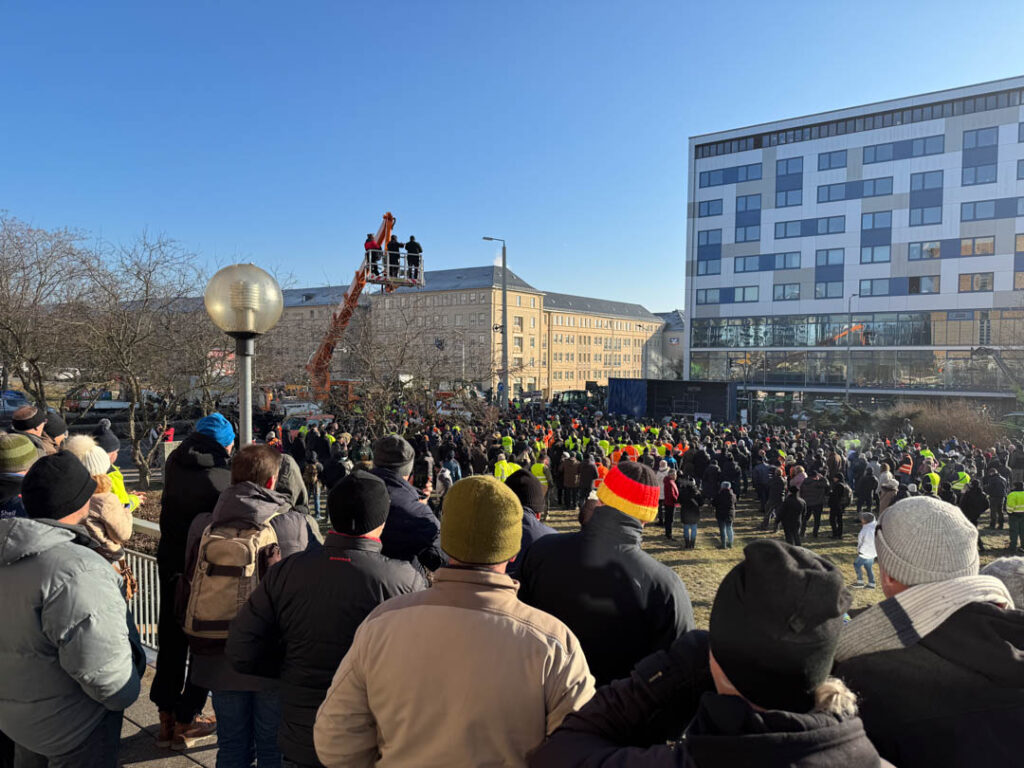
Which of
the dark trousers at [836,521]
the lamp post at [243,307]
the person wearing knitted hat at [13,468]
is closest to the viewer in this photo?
the person wearing knitted hat at [13,468]

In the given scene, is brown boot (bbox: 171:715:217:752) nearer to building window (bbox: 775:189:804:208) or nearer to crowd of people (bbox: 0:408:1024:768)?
crowd of people (bbox: 0:408:1024:768)

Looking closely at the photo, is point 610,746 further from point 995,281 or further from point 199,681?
point 995,281

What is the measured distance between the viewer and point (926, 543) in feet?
6.67

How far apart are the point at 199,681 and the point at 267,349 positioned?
15.4 metres

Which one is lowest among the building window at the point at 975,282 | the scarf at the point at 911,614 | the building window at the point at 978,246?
the scarf at the point at 911,614

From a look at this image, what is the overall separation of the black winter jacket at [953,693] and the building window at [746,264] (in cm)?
5466

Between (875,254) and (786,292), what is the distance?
6.60m

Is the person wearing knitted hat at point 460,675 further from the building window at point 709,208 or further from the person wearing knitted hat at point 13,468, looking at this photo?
the building window at point 709,208

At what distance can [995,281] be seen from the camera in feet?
145

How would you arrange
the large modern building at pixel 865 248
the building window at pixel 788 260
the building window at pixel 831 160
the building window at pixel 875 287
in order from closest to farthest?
the large modern building at pixel 865 248
the building window at pixel 875 287
the building window at pixel 831 160
the building window at pixel 788 260

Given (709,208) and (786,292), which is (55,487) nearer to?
(786,292)

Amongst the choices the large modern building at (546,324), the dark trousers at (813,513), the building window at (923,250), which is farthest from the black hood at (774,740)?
the building window at (923,250)

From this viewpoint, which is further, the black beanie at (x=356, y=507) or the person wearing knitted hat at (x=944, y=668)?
the black beanie at (x=356, y=507)

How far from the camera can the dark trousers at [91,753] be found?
267 centimetres
